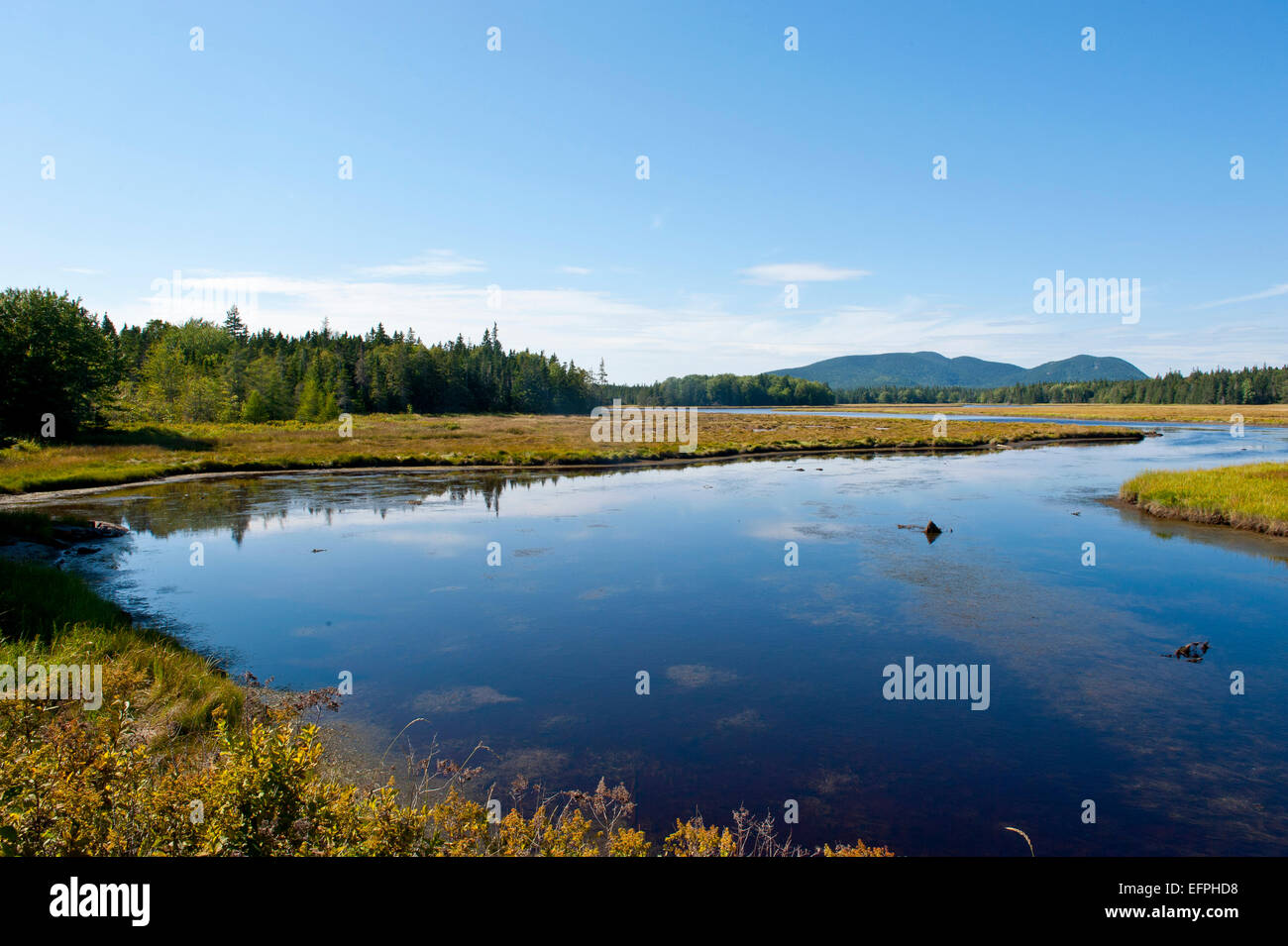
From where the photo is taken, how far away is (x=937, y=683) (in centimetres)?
1233

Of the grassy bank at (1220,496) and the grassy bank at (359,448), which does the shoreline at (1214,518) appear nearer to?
the grassy bank at (1220,496)

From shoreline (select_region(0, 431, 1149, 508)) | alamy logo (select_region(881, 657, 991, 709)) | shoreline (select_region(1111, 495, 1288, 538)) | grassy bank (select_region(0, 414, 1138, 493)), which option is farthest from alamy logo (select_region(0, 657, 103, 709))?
shoreline (select_region(1111, 495, 1288, 538))

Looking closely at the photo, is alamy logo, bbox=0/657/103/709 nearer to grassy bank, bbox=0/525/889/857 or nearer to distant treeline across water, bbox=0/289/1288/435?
grassy bank, bbox=0/525/889/857

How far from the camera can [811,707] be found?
11.4m

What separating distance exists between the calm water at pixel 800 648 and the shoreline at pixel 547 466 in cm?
519

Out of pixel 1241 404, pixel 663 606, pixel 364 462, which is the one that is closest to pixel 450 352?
pixel 364 462

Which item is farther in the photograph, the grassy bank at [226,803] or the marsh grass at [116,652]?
the marsh grass at [116,652]

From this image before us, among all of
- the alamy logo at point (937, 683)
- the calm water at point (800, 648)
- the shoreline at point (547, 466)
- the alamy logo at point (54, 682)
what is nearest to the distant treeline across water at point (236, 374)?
the shoreline at point (547, 466)

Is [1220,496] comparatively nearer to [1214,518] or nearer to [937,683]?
[1214,518]

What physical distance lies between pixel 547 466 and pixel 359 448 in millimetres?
16156

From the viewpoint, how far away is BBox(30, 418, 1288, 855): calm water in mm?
8852

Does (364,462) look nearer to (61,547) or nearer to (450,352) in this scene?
(61,547)

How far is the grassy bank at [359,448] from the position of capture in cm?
3722
